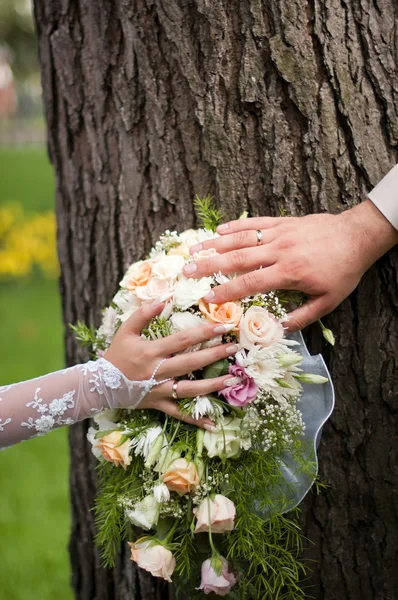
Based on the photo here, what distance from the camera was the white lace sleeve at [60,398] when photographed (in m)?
1.77

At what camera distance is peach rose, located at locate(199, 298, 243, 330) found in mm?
1733

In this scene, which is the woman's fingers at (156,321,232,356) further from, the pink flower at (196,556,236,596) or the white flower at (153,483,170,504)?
the pink flower at (196,556,236,596)

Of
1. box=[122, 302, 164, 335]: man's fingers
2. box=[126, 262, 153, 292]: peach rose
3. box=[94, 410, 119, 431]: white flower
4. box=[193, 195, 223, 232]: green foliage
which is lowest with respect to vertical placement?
box=[94, 410, 119, 431]: white flower

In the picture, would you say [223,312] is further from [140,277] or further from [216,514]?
[216,514]

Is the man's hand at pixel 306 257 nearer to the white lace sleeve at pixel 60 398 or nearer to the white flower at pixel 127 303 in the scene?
the white flower at pixel 127 303

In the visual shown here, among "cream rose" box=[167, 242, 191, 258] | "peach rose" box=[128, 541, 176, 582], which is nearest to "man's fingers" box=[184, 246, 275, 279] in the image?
"cream rose" box=[167, 242, 191, 258]

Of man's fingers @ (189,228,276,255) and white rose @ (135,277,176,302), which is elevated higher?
man's fingers @ (189,228,276,255)

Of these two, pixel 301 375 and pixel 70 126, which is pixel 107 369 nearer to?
pixel 301 375

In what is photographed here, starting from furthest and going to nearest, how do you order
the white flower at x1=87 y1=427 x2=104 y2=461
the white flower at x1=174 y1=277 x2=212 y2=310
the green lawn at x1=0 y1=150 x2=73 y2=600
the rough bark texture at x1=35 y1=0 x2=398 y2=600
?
1. the green lawn at x1=0 y1=150 x2=73 y2=600
2. the rough bark texture at x1=35 y1=0 x2=398 y2=600
3. the white flower at x1=87 y1=427 x2=104 y2=461
4. the white flower at x1=174 y1=277 x2=212 y2=310

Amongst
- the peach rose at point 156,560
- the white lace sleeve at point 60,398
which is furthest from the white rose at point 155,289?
the peach rose at point 156,560

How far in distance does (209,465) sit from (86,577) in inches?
45.6

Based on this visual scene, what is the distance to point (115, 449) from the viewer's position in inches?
68.6

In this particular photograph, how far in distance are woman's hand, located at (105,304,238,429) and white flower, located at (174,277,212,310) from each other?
0.20 ft

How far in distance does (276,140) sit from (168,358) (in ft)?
2.62
